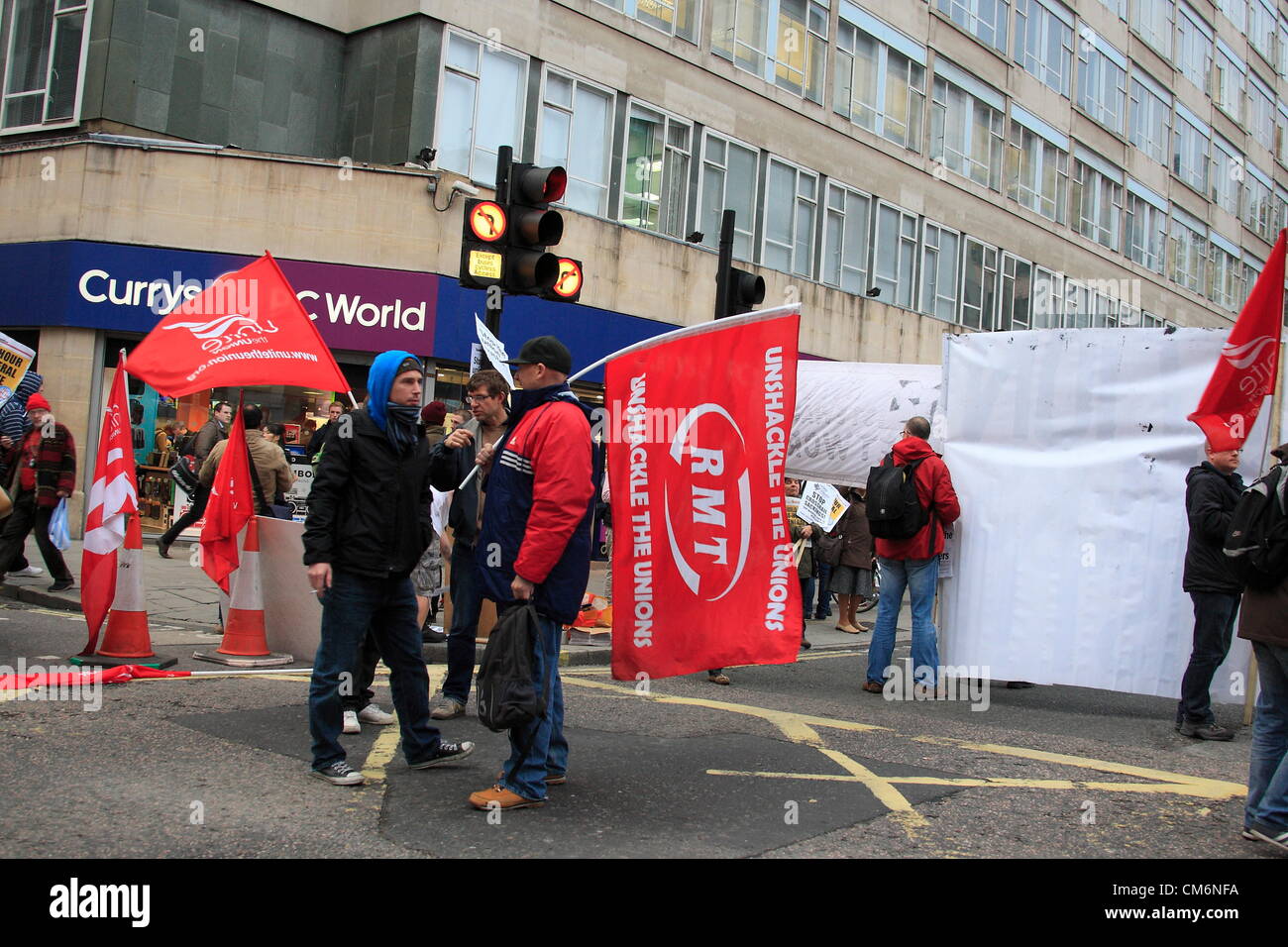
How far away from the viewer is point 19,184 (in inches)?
663

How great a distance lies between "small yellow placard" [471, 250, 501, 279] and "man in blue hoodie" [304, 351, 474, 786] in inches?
149

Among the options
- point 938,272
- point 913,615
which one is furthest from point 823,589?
point 938,272

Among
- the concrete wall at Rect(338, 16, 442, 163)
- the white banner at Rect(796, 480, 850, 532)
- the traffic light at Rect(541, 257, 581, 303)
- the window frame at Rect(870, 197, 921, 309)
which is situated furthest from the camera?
the window frame at Rect(870, 197, 921, 309)

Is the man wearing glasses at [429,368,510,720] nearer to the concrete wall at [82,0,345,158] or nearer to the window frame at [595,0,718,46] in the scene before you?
the concrete wall at [82,0,345,158]

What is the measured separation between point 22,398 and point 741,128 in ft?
47.9

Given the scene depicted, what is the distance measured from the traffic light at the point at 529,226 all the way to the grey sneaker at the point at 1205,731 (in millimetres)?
5523

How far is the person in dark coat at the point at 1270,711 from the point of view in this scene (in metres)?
4.85

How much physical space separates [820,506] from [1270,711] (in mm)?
7610

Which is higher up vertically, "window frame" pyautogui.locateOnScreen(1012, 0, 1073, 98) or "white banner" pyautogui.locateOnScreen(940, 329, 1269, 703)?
"window frame" pyautogui.locateOnScreen(1012, 0, 1073, 98)

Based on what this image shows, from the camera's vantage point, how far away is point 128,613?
25.4ft

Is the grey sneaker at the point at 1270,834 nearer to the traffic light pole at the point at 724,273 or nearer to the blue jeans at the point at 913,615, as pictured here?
the blue jeans at the point at 913,615

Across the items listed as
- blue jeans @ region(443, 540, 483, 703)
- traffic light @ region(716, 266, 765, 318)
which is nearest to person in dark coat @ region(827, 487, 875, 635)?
traffic light @ region(716, 266, 765, 318)

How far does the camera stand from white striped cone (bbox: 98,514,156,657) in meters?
7.70

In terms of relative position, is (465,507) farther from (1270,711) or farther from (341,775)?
(1270,711)
